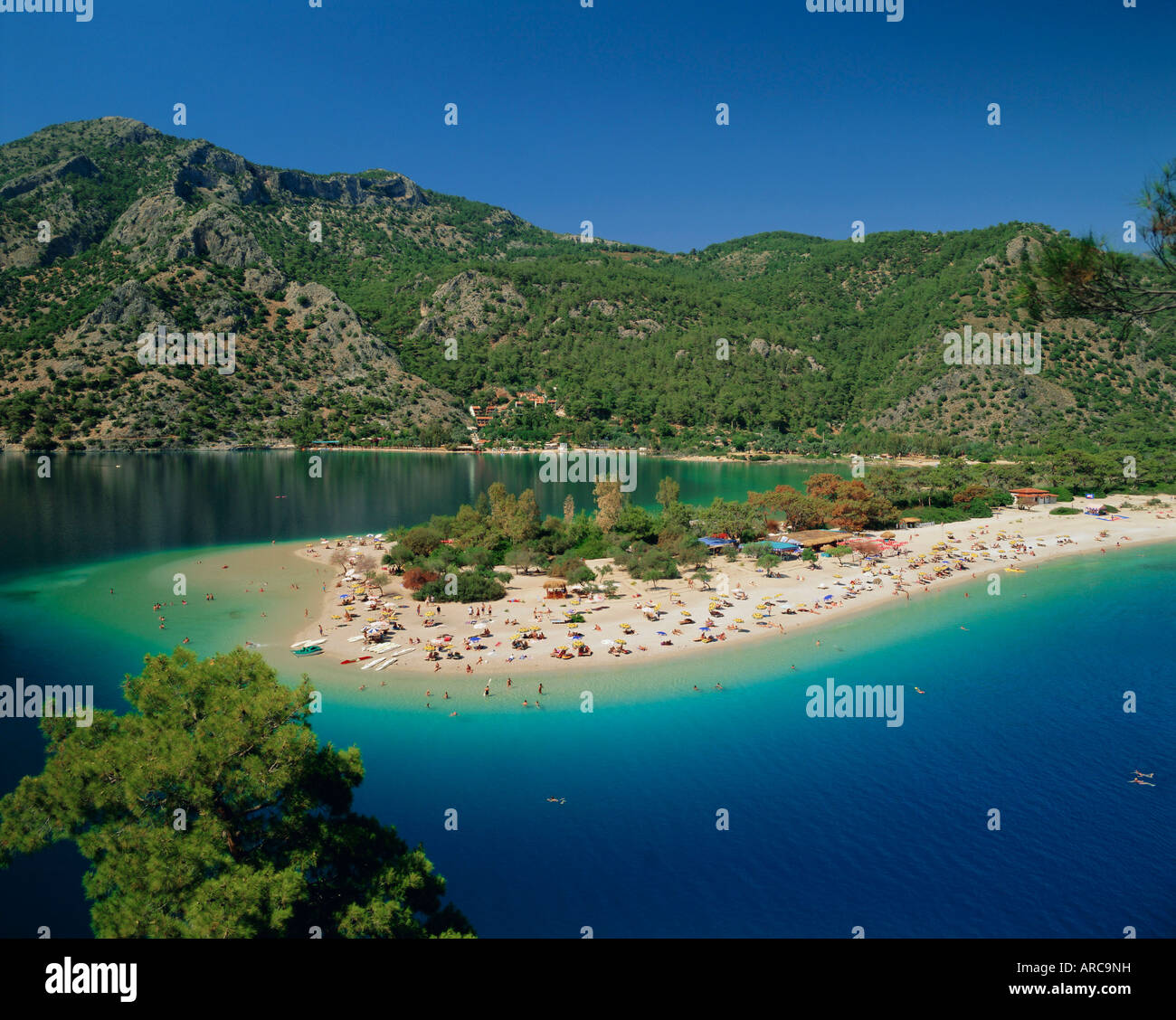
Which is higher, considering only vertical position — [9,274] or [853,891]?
[9,274]

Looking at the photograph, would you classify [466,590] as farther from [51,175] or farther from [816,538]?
[51,175]

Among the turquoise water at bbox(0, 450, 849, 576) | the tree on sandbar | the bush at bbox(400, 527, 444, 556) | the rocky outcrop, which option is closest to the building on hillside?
the turquoise water at bbox(0, 450, 849, 576)

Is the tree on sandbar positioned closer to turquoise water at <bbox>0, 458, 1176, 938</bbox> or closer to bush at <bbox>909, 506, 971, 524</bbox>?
turquoise water at <bbox>0, 458, 1176, 938</bbox>

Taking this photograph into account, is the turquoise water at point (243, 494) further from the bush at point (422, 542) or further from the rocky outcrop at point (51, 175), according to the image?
the rocky outcrop at point (51, 175)

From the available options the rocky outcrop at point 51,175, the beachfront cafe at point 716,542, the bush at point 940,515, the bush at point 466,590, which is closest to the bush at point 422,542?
the bush at point 466,590

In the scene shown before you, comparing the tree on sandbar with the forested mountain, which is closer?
the tree on sandbar

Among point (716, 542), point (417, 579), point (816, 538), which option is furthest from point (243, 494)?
point (816, 538)
